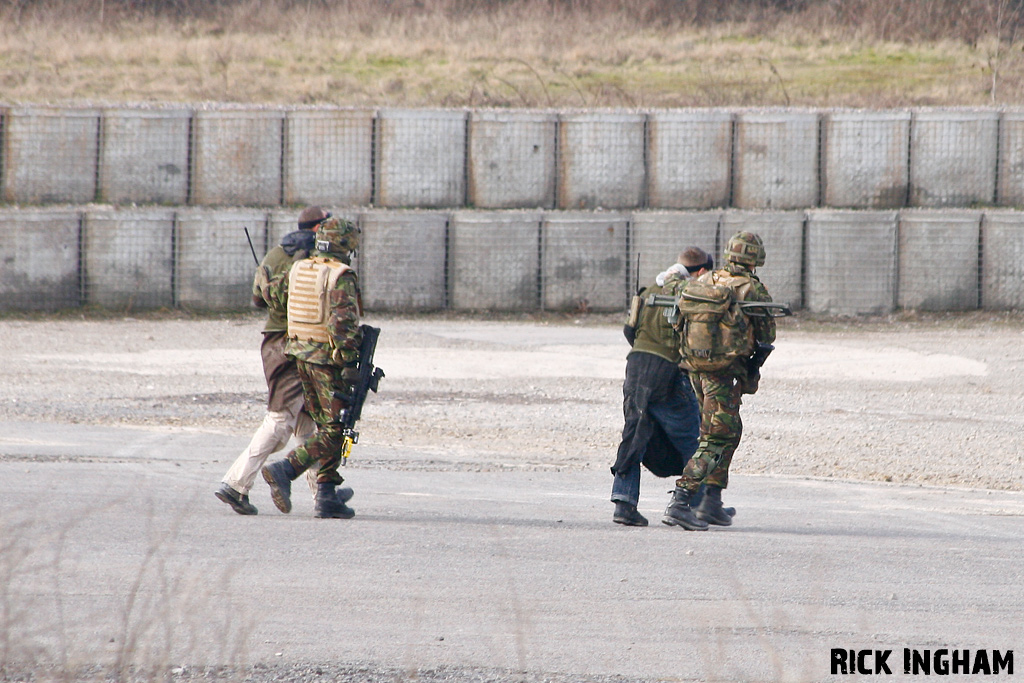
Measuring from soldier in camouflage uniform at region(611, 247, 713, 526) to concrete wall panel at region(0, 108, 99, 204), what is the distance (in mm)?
12257

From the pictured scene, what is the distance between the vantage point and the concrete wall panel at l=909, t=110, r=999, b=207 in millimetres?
16172

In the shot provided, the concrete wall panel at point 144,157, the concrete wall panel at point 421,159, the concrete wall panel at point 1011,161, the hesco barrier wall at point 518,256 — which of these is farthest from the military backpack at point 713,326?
the concrete wall panel at point 144,157

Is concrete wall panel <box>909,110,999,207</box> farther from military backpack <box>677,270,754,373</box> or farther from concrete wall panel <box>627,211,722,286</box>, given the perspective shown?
military backpack <box>677,270,754,373</box>

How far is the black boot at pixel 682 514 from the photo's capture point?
6.48 meters

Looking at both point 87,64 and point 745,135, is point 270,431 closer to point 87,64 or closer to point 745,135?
point 745,135

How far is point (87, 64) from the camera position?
21359mm

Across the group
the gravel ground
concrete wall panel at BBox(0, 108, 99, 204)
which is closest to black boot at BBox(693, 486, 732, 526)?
the gravel ground

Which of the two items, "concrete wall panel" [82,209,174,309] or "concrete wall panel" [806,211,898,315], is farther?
"concrete wall panel" [82,209,174,309]

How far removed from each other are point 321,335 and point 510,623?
2182 millimetres

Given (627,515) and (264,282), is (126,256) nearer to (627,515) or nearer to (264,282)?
(264,282)

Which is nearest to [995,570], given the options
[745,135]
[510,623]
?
[510,623]

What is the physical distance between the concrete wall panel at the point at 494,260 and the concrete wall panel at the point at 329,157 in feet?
5.87

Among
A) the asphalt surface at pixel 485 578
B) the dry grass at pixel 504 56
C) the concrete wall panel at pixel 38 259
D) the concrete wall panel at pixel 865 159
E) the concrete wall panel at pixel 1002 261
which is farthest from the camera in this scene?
the dry grass at pixel 504 56

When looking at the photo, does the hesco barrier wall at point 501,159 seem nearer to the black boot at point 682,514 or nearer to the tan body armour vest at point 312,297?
the tan body armour vest at point 312,297
